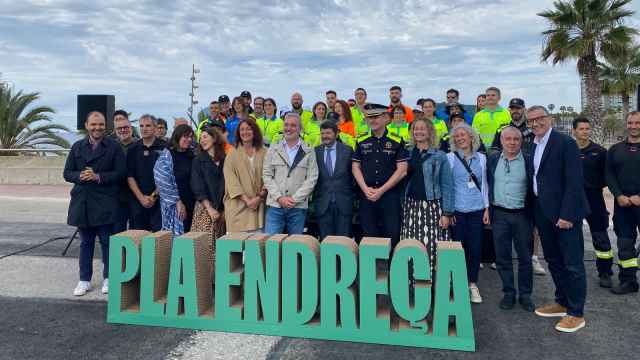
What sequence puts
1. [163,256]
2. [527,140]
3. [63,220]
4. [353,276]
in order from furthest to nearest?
[63,220] < [527,140] < [163,256] < [353,276]

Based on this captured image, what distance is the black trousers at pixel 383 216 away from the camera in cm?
543

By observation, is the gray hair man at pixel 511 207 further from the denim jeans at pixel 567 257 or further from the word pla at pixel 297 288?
the word pla at pixel 297 288

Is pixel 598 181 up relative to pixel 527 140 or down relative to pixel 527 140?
down

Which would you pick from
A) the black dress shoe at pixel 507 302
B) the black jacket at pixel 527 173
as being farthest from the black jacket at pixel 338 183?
the black dress shoe at pixel 507 302

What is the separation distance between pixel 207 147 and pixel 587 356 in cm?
411

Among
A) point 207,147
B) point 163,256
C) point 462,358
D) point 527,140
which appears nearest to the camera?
point 462,358

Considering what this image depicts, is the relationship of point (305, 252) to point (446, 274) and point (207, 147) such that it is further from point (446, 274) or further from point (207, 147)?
point (207, 147)

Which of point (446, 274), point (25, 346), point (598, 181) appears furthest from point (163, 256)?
point (598, 181)

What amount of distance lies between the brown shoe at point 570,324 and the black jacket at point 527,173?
3.26ft

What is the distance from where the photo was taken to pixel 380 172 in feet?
17.6

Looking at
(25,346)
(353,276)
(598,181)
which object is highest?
(598,181)

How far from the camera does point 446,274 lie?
414cm

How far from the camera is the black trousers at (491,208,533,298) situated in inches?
192

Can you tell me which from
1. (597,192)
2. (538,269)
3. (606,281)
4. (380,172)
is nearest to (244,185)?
(380,172)
